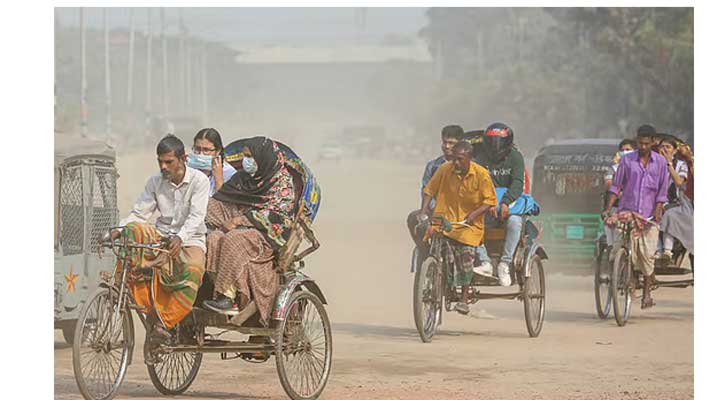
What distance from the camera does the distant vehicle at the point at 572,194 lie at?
1956cm

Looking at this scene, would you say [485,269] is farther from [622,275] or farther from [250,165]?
[250,165]

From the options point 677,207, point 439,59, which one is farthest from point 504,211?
point 439,59

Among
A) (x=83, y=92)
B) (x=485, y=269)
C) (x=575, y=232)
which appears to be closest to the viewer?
(x=485, y=269)

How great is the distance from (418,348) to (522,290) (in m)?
1.03

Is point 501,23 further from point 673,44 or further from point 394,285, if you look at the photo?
point 394,285

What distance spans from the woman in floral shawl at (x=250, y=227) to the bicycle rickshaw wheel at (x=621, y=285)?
16.3ft

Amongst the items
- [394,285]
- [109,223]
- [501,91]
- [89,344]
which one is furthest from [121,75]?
[89,344]

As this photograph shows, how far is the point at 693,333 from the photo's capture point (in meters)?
14.4

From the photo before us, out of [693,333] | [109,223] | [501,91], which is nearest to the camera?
[109,223]

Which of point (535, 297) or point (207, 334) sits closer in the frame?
point (207, 334)

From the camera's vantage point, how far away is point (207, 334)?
32.7ft

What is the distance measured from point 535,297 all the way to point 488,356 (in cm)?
101

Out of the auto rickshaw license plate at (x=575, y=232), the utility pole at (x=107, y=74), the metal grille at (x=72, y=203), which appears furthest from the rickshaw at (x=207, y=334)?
the utility pole at (x=107, y=74)

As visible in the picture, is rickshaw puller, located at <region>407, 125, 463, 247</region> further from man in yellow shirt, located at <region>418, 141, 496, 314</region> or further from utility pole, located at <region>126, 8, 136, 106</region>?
utility pole, located at <region>126, 8, 136, 106</region>
